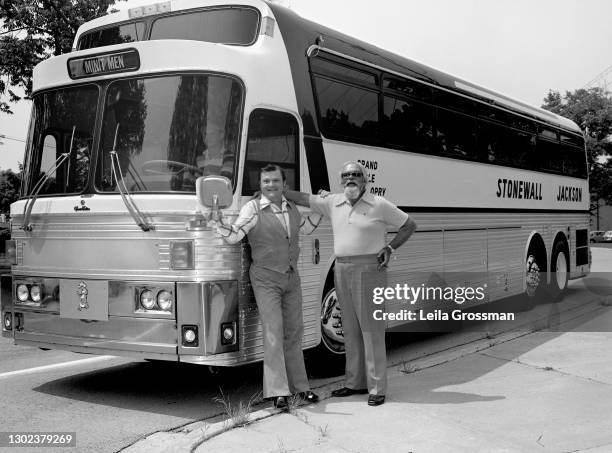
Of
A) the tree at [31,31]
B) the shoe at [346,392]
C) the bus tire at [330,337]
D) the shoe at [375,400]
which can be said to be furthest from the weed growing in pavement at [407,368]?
the tree at [31,31]

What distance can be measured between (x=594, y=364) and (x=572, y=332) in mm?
2072

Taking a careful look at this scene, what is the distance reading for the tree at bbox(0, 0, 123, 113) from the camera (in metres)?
20.6

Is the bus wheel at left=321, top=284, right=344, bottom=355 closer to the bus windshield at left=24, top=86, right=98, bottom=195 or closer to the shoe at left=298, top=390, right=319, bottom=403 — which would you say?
the shoe at left=298, top=390, right=319, bottom=403

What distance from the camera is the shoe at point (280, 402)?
5703 millimetres

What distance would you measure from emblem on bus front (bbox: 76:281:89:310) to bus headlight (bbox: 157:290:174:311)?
2.45ft

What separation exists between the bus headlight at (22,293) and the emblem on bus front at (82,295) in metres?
0.68

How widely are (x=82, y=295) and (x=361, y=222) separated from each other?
243 centimetres

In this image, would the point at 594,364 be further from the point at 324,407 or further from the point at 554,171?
the point at 554,171

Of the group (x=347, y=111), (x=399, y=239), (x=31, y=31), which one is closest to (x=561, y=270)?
(x=347, y=111)

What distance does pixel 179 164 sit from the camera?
5.84 m

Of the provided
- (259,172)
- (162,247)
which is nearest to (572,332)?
(259,172)

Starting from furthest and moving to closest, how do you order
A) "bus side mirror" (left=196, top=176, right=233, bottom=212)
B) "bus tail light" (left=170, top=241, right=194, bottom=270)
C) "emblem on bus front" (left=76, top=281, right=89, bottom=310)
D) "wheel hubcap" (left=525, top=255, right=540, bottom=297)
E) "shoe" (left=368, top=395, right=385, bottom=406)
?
"wheel hubcap" (left=525, top=255, right=540, bottom=297) → "emblem on bus front" (left=76, top=281, right=89, bottom=310) → "shoe" (left=368, top=395, right=385, bottom=406) → "bus tail light" (left=170, top=241, right=194, bottom=270) → "bus side mirror" (left=196, top=176, right=233, bottom=212)

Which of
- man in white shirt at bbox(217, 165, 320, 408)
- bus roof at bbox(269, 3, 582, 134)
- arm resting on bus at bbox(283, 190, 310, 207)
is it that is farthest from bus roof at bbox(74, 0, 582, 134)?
man in white shirt at bbox(217, 165, 320, 408)

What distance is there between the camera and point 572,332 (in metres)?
9.42
